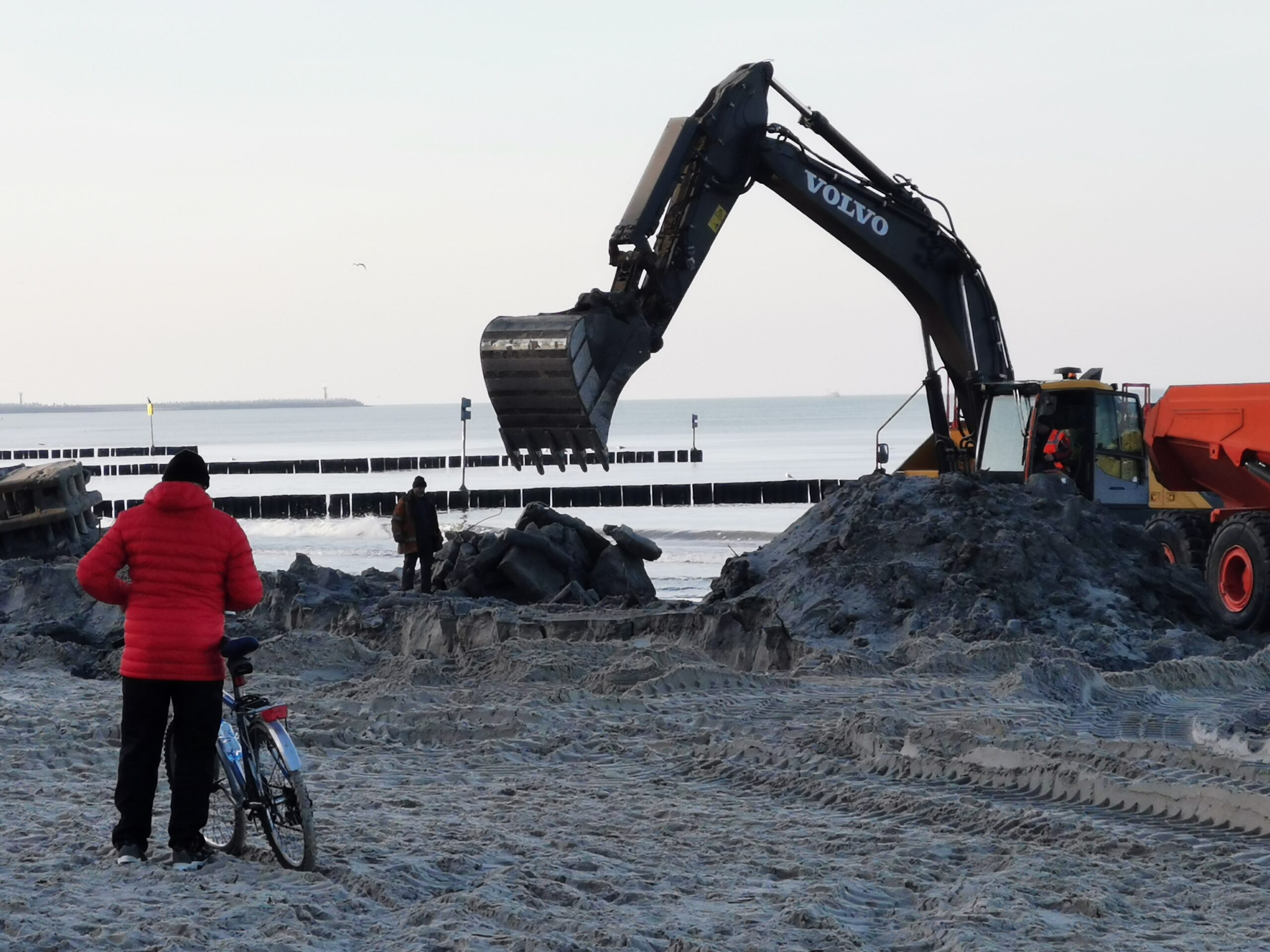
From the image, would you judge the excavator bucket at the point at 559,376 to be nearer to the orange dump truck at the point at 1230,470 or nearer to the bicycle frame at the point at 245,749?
the orange dump truck at the point at 1230,470

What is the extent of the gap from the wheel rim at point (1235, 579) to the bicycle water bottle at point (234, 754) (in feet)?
31.1

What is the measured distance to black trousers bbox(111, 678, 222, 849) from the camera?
5.48 m

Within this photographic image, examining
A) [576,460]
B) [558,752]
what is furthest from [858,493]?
[558,752]

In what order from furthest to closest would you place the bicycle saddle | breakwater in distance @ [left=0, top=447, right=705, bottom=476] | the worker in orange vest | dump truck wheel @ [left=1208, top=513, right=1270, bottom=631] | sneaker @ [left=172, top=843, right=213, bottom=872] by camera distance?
breakwater in distance @ [left=0, top=447, right=705, bottom=476] < the worker in orange vest < dump truck wheel @ [left=1208, top=513, right=1270, bottom=631] < sneaker @ [left=172, top=843, right=213, bottom=872] < the bicycle saddle

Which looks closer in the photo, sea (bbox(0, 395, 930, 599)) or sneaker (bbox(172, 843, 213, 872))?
sneaker (bbox(172, 843, 213, 872))

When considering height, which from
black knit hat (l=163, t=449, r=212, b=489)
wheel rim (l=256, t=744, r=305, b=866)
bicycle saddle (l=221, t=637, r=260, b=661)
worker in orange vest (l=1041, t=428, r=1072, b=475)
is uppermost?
worker in orange vest (l=1041, t=428, r=1072, b=475)

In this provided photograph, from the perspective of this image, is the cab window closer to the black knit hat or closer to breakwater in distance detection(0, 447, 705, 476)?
the black knit hat

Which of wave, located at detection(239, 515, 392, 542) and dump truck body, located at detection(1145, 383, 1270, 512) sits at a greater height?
dump truck body, located at detection(1145, 383, 1270, 512)

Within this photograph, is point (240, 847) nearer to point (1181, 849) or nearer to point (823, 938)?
point (823, 938)

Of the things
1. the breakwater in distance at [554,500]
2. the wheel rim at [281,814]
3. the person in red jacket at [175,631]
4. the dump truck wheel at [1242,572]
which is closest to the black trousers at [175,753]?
the person in red jacket at [175,631]

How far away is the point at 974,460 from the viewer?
52.4 feet

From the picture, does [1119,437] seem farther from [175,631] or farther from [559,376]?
[175,631]

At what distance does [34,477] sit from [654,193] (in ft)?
30.5

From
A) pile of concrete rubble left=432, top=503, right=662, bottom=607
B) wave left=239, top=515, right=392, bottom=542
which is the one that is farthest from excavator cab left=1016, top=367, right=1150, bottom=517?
wave left=239, top=515, right=392, bottom=542
